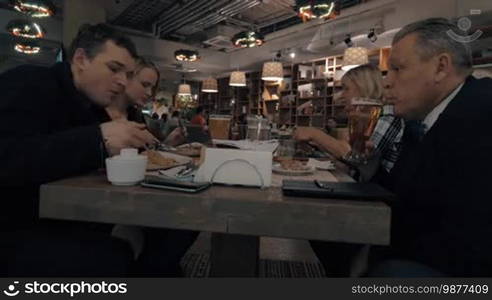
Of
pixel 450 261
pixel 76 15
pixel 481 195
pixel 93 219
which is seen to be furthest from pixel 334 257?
pixel 76 15

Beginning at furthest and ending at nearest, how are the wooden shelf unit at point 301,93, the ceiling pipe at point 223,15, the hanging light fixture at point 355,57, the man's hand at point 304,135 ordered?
1. the wooden shelf unit at point 301,93
2. the ceiling pipe at point 223,15
3. the hanging light fixture at point 355,57
4. the man's hand at point 304,135

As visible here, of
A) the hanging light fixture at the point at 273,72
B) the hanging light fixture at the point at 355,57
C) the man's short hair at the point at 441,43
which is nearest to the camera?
the man's short hair at the point at 441,43

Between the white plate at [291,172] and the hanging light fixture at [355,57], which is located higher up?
the hanging light fixture at [355,57]

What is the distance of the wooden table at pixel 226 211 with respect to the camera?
71cm

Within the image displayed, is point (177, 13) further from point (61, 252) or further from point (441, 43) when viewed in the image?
point (61, 252)

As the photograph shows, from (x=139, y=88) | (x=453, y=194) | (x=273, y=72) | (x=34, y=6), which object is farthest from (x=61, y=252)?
(x=273, y=72)

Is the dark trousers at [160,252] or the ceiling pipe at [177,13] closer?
the dark trousers at [160,252]

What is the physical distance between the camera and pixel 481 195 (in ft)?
2.77

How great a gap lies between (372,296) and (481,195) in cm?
38

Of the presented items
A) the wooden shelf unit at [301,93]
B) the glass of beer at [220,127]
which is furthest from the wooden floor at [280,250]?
the wooden shelf unit at [301,93]

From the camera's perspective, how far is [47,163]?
0.88 meters

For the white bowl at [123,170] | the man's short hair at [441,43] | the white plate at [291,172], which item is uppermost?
Answer: the man's short hair at [441,43]

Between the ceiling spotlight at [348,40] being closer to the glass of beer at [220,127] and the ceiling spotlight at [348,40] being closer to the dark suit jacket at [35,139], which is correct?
the glass of beer at [220,127]

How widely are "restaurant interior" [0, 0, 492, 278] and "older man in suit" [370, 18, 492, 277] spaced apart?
0.20 meters
